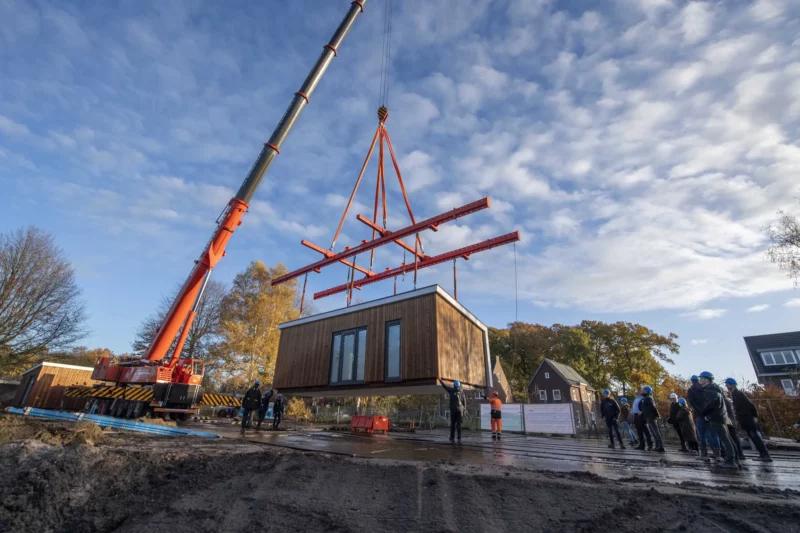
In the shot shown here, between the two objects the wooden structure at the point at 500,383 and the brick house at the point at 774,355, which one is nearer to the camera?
the brick house at the point at 774,355

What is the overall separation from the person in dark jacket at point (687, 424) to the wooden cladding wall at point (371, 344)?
607cm

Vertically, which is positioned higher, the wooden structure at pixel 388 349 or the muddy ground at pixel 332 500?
the wooden structure at pixel 388 349

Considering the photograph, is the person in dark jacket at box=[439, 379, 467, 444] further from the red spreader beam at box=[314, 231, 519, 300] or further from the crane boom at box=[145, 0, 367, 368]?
the crane boom at box=[145, 0, 367, 368]

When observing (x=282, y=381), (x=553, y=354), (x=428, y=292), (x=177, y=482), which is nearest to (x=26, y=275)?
(x=282, y=381)

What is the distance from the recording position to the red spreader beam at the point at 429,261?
12470 mm

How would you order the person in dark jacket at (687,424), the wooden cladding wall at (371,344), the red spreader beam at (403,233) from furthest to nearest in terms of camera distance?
the red spreader beam at (403,233), the wooden cladding wall at (371,344), the person in dark jacket at (687,424)

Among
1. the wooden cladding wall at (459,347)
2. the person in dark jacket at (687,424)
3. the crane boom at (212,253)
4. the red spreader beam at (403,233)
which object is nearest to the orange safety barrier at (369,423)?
the wooden cladding wall at (459,347)

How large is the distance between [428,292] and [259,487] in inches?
323

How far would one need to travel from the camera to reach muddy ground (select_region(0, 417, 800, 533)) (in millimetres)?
2586

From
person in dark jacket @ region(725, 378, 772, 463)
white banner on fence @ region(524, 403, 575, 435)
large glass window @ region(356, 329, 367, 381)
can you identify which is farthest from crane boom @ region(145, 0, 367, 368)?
white banner on fence @ region(524, 403, 575, 435)

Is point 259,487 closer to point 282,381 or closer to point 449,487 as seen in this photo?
point 449,487

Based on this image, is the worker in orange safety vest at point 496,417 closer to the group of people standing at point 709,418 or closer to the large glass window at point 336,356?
the group of people standing at point 709,418

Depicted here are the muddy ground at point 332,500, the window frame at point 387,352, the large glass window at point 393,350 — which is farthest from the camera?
the large glass window at point 393,350

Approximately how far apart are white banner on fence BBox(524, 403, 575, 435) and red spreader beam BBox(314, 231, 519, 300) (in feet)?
33.2
